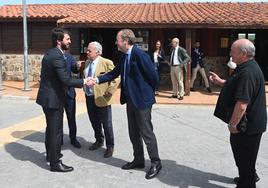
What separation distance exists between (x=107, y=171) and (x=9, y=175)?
1.23 m

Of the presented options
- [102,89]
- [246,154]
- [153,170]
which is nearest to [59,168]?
[153,170]

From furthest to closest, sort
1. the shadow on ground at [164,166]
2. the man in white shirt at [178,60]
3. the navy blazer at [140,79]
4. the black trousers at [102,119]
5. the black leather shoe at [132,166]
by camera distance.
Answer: the man in white shirt at [178,60]
the black trousers at [102,119]
the black leather shoe at [132,166]
the navy blazer at [140,79]
the shadow on ground at [164,166]

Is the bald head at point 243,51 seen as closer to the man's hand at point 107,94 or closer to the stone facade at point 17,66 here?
the man's hand at point 107,94

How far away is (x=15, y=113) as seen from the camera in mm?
9781

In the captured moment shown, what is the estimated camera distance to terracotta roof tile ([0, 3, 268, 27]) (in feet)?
42.8

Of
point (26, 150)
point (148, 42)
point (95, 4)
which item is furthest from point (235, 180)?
point (95, 4)

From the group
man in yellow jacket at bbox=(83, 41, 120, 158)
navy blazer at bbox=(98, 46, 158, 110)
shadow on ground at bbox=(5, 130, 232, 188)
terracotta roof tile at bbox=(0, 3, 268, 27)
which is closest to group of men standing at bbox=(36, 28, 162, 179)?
navy blazer at bbox=(98, 46, 158, 110)

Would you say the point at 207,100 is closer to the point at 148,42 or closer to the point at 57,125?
the point at 148,42

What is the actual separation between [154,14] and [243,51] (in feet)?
36.6

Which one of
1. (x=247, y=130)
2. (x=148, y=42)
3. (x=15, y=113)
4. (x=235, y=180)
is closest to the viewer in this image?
(x=247, y=130)

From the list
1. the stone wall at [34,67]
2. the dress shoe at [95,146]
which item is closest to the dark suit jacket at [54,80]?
the dress shoe at [95,146]

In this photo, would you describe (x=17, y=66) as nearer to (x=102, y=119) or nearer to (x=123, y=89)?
(x=102, y=119)

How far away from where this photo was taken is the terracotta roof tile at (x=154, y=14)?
1303 cm

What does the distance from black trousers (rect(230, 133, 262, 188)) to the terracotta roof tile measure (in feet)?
28.9
